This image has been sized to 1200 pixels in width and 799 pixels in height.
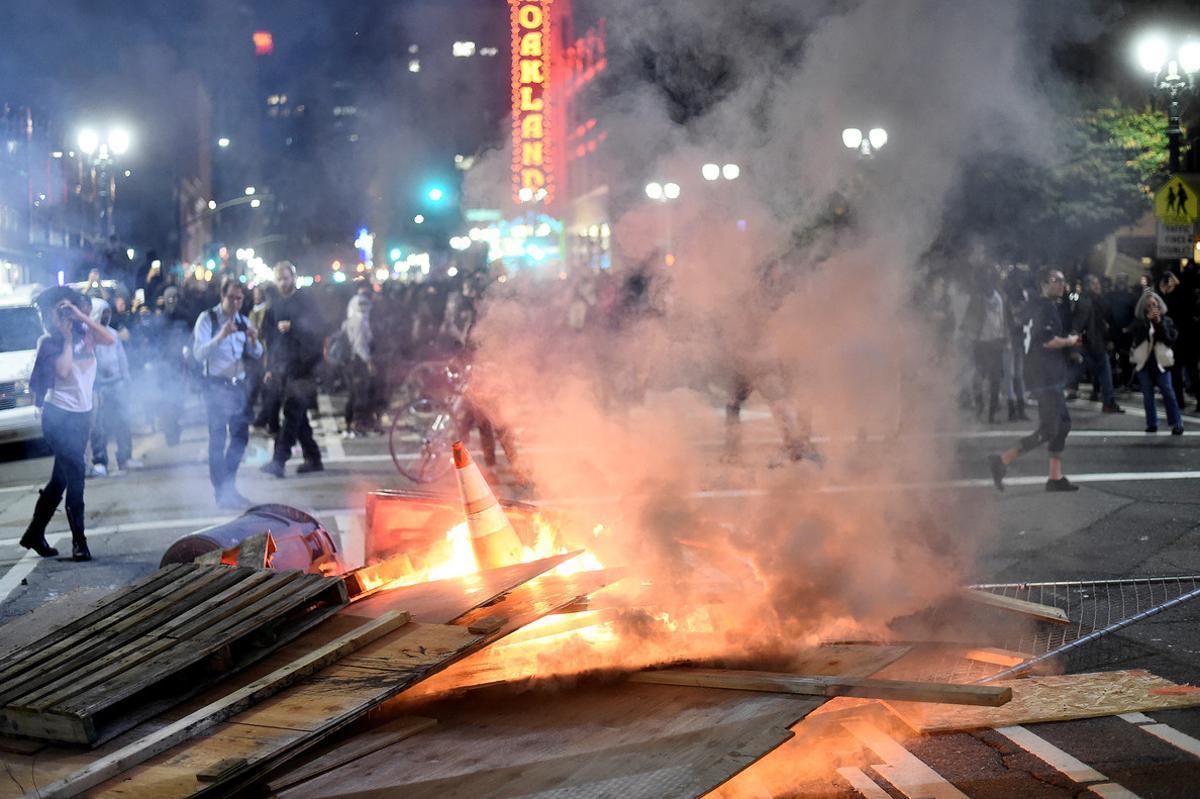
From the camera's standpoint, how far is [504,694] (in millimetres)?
4102

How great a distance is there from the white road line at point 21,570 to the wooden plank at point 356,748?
437 cm

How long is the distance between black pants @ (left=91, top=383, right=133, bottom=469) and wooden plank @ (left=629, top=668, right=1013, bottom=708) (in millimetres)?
9251

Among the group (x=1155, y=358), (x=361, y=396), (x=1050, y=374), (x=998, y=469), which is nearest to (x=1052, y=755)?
(x=998, y=469)

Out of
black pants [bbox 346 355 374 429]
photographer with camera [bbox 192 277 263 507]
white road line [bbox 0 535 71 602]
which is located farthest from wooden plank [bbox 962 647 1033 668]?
black pants [bbox 346 355 374 429]

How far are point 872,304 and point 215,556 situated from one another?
147 inches

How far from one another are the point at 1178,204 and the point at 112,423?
599 inches

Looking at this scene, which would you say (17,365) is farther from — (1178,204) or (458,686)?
(1178,204)

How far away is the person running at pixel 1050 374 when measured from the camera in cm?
944

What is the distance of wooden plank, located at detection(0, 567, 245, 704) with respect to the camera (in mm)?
3854

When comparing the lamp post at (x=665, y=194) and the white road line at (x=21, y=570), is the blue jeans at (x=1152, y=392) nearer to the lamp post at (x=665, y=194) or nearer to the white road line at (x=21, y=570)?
the lamp post at (x=665, y=194)

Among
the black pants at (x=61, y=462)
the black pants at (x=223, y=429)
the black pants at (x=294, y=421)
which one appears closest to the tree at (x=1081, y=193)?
the black pants at (x=294, y=421)

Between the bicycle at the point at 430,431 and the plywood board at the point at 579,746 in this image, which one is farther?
the bicycle at the point at 430,431

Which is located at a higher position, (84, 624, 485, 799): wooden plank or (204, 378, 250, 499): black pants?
(204, 378, 250, 499): black pants

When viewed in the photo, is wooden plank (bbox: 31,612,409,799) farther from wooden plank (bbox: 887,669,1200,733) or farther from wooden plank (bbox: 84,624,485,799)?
wooden plank (bbox: 887,669,1200,733)
